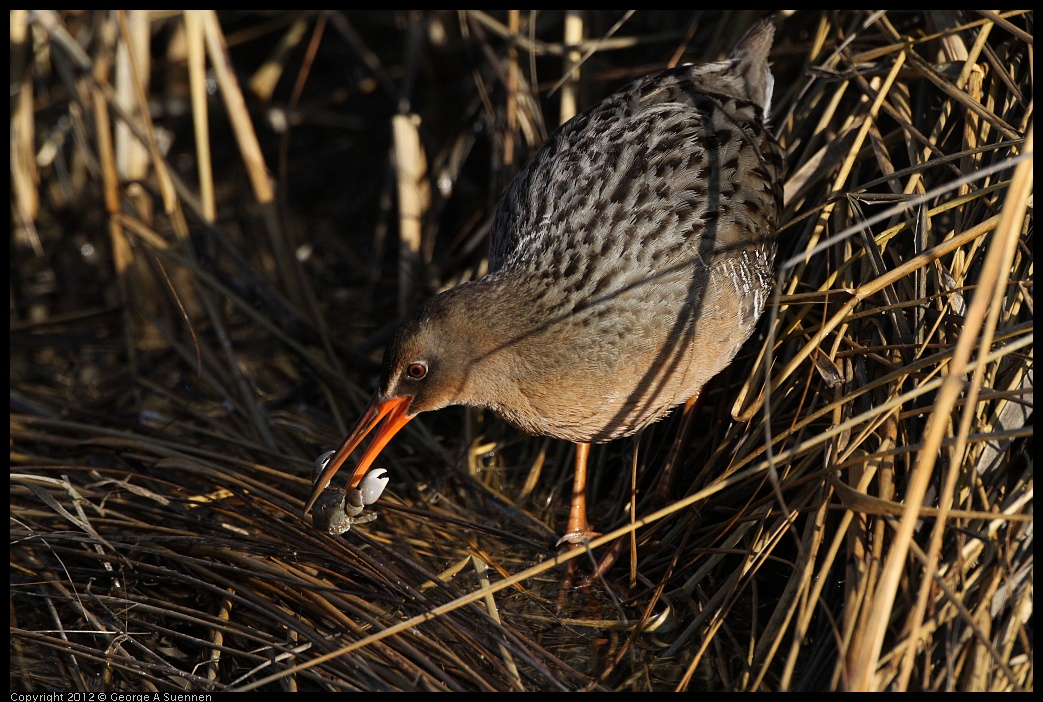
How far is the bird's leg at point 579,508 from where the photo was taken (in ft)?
10.7

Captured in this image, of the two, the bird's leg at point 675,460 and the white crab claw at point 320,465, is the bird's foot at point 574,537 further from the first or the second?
the white crab claw at point 320,465

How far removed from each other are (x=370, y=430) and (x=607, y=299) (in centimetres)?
85

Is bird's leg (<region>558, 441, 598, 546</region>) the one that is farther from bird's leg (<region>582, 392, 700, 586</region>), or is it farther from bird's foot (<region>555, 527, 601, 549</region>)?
bird's leg (<region>582, 392, 700, 586</region>)

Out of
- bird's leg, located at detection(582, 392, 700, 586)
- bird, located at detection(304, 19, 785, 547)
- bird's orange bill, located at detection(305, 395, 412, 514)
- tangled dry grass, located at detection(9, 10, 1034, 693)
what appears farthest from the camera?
bird's leg, located at detection(582, 392, 700, 586)

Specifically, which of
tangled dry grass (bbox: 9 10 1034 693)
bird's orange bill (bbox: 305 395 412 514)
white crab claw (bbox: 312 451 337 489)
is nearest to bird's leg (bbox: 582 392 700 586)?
tangled dry grass (bbox: 9 10 1034 693)

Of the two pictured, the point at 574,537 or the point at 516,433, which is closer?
the point at 574,537

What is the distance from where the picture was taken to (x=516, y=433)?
3904 mm

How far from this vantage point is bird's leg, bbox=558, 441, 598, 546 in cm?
326

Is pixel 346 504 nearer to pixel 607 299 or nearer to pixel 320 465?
pixel 320 465

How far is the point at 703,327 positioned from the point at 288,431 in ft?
5.87

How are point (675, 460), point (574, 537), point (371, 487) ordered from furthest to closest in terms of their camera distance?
point (675, 460), point (574, 537), point (371, 487)

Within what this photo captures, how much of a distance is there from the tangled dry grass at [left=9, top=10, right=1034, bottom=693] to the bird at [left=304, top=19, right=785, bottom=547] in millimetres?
233

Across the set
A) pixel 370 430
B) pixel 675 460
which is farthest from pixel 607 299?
pixel 370 430

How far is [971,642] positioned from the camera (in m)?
2.29
